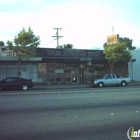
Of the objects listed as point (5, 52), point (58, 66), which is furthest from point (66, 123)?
point (58, 66)

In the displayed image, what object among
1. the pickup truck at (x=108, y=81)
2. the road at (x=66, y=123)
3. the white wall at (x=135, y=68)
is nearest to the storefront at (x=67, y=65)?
the pickup truck at (x=108, y=81)

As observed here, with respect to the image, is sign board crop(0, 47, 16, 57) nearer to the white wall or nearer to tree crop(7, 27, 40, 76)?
tree crop(7, 27, 40, 76)

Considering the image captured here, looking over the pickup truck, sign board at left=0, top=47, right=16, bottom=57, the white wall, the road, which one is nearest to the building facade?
sign board at left=0, top=47, right=16, bottom=57

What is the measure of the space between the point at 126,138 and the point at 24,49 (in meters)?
22.3

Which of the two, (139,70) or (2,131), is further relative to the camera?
(139,70)

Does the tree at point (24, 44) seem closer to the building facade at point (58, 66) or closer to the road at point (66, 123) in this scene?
the building facade at point (58, 66)

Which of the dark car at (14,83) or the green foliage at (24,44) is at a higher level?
the green foliage at (24,44)

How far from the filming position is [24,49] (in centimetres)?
2755

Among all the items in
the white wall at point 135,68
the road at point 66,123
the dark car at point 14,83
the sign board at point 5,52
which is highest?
the sign board at point 5,52

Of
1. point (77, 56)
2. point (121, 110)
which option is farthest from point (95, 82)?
point (121, 110)

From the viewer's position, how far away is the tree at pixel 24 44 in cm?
2738

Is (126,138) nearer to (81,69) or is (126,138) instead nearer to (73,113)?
(73,113)

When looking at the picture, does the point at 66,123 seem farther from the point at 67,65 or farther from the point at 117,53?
the point at 67,65

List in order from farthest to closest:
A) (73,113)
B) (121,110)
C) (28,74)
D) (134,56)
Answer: (134,56) < (28,74) < (121,110) < (73,113)
